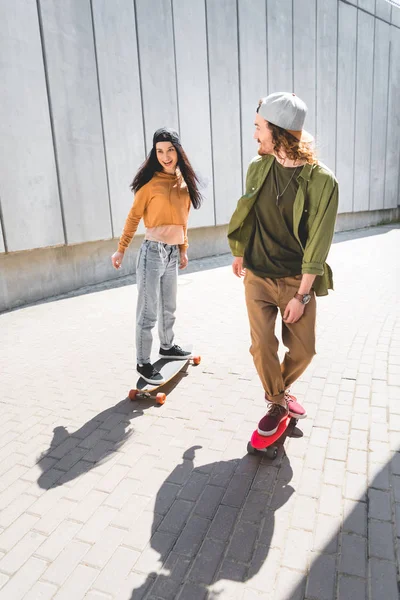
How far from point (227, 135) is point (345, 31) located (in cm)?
755

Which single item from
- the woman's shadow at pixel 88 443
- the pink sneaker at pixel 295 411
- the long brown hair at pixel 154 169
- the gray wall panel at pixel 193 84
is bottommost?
the woman's shadow at pixel 88 443

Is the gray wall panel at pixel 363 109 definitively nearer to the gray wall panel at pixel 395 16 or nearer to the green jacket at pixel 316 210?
the gray wall panel at pixel 395 16

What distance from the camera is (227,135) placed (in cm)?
1152

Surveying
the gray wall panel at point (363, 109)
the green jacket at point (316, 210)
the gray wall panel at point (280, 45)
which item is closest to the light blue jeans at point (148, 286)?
the green jacket at point (316, 210)

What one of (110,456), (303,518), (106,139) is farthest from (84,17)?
(303,518)

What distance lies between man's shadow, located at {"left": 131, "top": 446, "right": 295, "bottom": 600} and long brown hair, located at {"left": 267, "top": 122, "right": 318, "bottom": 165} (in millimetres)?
1964

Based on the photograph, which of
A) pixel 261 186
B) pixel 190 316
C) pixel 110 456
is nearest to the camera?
pixel 261 186

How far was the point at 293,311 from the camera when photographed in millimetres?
2879

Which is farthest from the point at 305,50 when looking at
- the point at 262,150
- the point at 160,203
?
the point at 262,150

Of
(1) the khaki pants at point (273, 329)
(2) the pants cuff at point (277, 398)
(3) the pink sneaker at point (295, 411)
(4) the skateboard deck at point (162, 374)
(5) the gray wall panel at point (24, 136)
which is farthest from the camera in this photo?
(5) the gray wall panel at point (24, 136)

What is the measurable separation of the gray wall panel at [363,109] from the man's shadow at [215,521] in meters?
16.3

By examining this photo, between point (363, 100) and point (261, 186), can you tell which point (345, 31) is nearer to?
point (363, 100)

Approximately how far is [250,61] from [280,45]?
1.59 metres

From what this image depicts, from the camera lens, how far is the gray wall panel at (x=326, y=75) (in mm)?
14352
